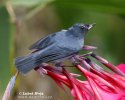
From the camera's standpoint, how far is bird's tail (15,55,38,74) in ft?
2.46

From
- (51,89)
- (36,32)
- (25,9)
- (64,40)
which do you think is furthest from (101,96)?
(36,32)

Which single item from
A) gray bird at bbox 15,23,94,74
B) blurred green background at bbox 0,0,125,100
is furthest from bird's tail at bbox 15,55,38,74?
blurred green background at bbox 0,0,125,100

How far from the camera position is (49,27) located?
7.13 feet

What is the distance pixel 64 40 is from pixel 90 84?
0.11m

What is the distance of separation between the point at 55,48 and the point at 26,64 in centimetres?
5

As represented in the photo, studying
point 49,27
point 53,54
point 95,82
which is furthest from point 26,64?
point 49,27

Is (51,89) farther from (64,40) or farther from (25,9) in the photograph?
(64,40)

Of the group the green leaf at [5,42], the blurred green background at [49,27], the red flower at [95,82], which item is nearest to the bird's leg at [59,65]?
the red flower at [95,82]

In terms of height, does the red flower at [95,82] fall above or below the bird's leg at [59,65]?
below

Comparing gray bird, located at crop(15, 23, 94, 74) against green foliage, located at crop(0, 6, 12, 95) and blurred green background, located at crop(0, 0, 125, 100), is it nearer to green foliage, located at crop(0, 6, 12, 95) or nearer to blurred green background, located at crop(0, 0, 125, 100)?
blurred green background, located at crop(0, 0, 125, 100)

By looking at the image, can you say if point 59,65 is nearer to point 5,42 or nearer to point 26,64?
point 26,64

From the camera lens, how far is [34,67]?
0.76 m

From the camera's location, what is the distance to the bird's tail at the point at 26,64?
750 mm

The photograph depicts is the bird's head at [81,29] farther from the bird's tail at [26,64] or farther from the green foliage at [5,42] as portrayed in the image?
the green foliage at [5,42]
